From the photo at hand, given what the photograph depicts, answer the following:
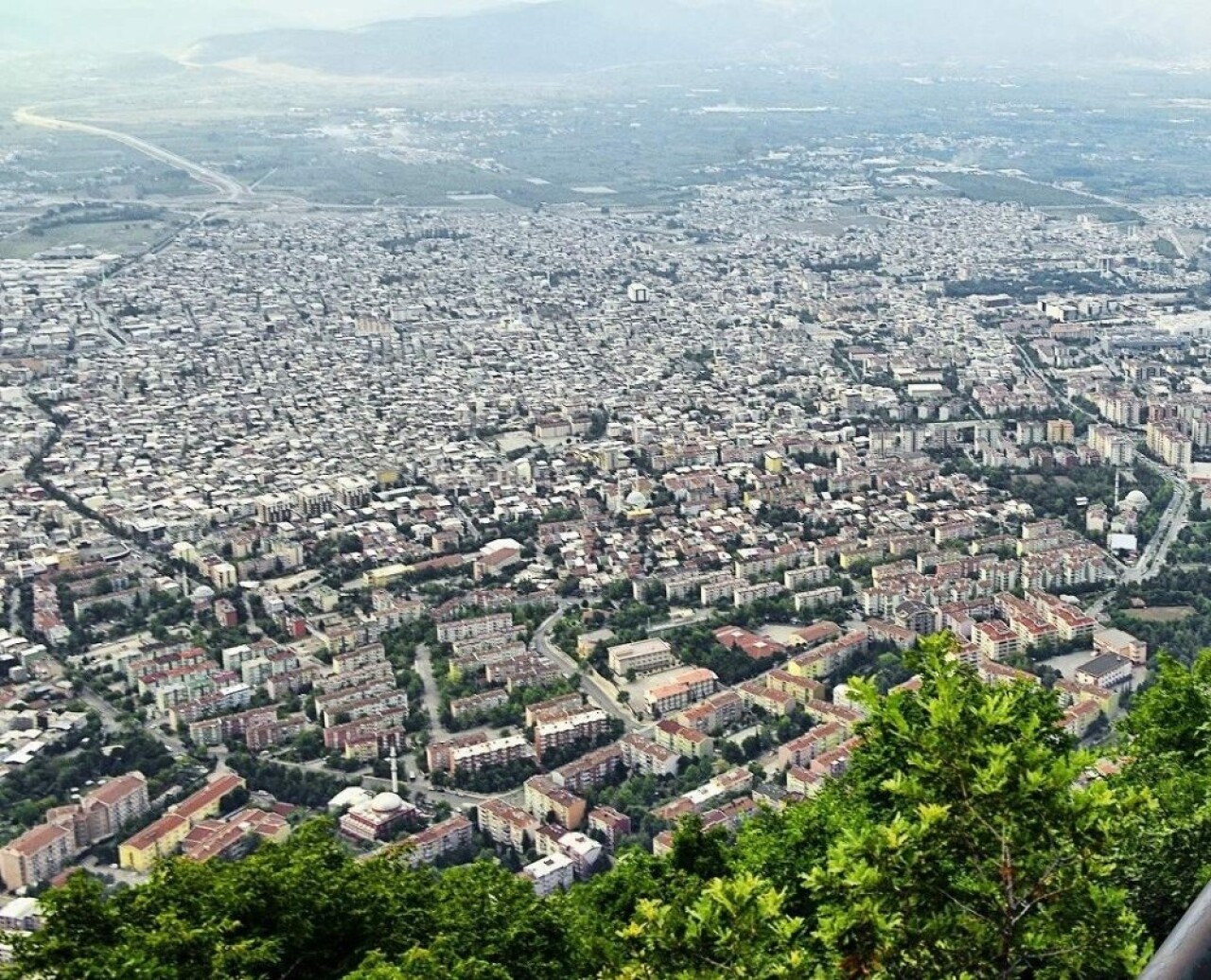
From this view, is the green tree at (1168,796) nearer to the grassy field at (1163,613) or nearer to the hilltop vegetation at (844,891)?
the hilltop vegetation at (844,891)

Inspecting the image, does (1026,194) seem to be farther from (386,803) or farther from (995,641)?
(386,803)

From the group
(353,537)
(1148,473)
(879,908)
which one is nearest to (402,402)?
(353,537)

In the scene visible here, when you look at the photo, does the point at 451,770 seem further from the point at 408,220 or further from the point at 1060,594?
the point at 408,220

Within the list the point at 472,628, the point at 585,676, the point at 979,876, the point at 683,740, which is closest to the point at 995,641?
the point at 683,740

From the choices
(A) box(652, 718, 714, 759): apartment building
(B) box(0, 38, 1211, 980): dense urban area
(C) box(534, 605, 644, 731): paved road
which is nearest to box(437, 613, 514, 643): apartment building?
(B) box(0, 38, 1211, 980): dense urban area

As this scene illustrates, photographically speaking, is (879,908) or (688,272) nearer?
(879,908)
